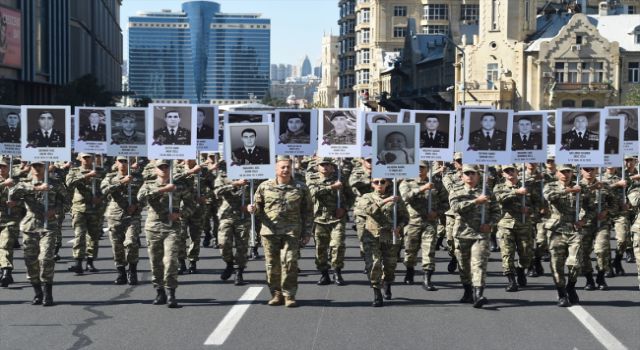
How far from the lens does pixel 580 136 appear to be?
1530cm

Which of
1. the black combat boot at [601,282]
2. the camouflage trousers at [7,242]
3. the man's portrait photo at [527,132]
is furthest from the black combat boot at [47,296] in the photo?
the black combat boot at [601,282]

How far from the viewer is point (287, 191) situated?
1420 cm

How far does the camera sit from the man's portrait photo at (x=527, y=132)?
629 inches

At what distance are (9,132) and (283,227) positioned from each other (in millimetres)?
6010

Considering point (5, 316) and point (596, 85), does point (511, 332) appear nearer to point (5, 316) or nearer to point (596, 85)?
point (5, 316)

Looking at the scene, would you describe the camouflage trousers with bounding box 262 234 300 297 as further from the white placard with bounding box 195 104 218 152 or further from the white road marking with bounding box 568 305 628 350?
the white placard with bounding box 195 104 218 152

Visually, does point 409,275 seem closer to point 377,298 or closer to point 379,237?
point 379,237

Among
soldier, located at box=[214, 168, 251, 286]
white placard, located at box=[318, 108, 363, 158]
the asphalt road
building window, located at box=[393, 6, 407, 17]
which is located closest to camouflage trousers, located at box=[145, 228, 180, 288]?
the asphalt road

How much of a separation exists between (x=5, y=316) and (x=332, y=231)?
5.52 meters

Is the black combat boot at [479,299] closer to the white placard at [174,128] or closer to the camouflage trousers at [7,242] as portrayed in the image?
the white placard at [174,128]

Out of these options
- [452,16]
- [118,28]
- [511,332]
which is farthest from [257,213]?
[118,28]

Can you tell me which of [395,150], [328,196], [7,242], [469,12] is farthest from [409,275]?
[469,12]

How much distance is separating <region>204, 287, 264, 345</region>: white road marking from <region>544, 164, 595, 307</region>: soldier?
13.7 feet

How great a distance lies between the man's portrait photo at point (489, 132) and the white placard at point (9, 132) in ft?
25.0
